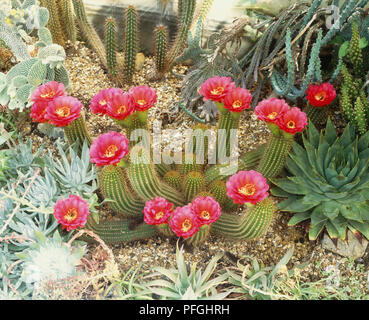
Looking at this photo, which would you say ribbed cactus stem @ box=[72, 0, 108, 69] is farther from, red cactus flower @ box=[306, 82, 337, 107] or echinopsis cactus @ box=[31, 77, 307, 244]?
red cactus flower @ box=[306, 82, 337, 107]

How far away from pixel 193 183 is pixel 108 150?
0.53m

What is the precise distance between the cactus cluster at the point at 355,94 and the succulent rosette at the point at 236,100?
Result: 2.32 ft

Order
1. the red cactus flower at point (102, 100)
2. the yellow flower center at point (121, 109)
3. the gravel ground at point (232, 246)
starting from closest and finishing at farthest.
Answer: the yellow flower center at point (121, 109) < the red cactus flower at point (102, 100) < the gravel ground at point (232, 246)

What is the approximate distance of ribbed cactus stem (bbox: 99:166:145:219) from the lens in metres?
2.70

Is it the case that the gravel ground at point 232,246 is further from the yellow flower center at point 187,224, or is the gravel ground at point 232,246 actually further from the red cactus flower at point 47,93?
the red cactus flower at point 47,93

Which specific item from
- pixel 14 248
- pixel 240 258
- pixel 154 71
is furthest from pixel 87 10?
pixel 240 258

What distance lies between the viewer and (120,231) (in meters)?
2.95

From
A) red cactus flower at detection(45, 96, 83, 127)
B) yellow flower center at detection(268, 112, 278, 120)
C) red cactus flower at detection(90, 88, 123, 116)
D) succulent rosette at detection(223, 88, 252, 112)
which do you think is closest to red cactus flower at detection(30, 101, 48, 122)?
red cactus flower at detection(45, 96, 83, 127)

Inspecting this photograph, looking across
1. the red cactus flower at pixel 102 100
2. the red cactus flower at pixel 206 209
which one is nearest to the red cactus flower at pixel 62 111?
the red cactus flower at pixel 102 100

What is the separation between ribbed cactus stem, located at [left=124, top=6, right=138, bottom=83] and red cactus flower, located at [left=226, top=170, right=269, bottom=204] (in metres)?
1.52

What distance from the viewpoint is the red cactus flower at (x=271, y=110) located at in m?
2.74

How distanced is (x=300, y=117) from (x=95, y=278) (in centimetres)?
136

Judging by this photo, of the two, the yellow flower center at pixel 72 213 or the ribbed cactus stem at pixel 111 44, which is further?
the ribbed cactus stem at pixel 111 44

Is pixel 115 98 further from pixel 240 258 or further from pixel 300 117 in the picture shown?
pixel 240 258
